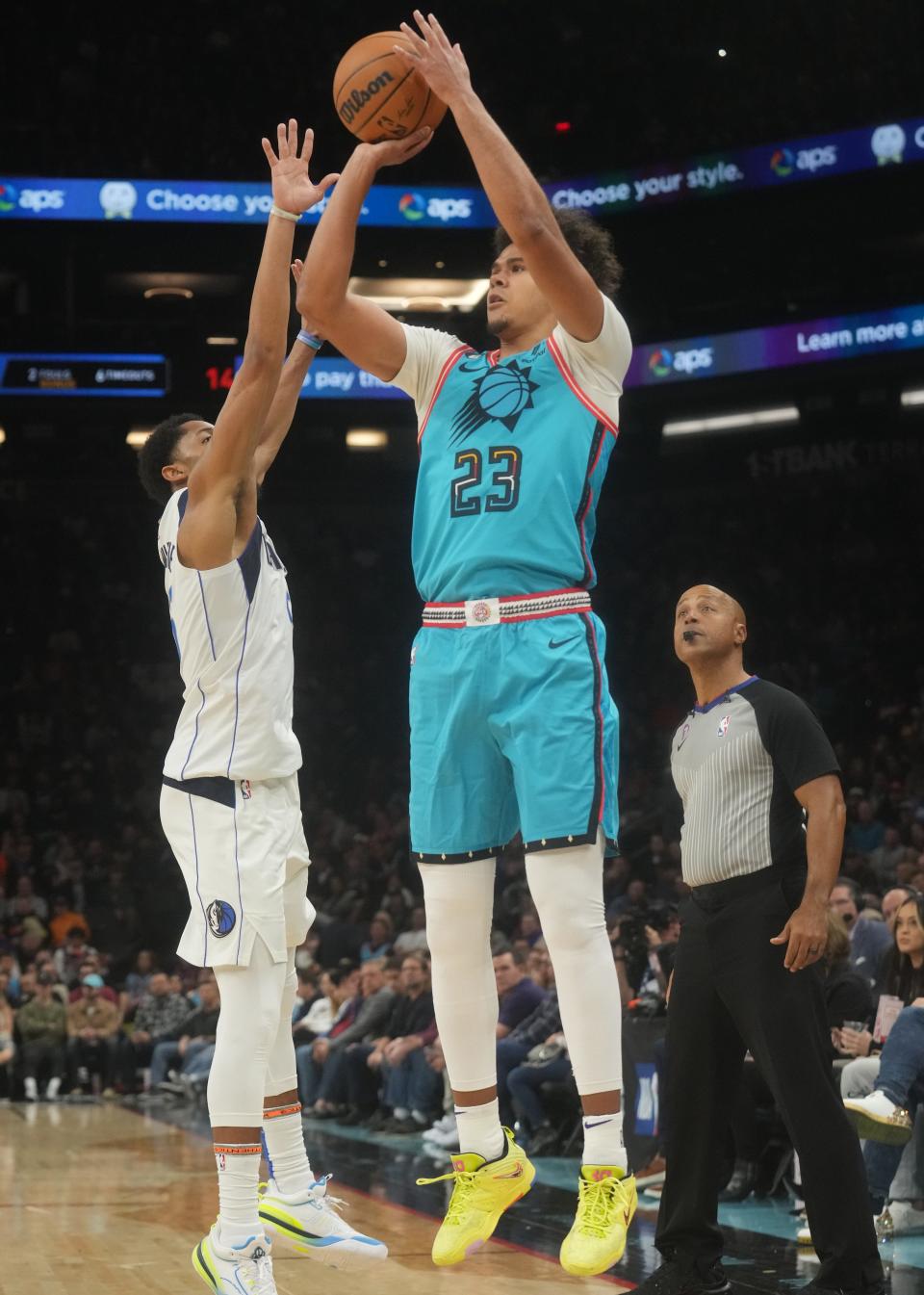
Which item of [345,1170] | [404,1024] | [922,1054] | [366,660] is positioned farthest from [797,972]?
[366,660]

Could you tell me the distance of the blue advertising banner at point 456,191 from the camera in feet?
59.6

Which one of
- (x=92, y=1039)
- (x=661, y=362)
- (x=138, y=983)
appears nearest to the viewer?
(x=92, y=1039)

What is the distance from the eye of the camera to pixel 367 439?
22.5 meters

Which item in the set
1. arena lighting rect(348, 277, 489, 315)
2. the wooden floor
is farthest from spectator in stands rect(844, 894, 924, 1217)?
arena lighting rect(348, 277, 489, 315)

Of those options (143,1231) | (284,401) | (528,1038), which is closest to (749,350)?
(528,1038)

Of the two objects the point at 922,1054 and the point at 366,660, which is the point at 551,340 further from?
the point at 366,660

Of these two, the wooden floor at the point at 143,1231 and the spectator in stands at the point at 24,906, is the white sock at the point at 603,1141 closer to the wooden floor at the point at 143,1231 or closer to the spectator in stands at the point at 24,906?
the wooden floor at the point at 143,1231

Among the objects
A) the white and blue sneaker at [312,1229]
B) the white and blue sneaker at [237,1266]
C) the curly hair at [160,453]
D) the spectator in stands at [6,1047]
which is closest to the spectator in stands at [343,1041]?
the spectator in stands at [6,1047]

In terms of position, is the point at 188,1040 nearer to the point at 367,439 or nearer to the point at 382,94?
the point at 367,439

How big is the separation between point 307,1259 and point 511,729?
307cm

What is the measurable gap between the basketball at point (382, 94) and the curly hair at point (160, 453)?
42.4 inches

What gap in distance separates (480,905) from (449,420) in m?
1.22

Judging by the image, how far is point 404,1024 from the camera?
37.6 feet

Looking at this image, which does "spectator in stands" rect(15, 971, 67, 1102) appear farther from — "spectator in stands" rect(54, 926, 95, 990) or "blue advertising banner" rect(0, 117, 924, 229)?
"blue advertising banner" rect(0, 117, 924, 229)
